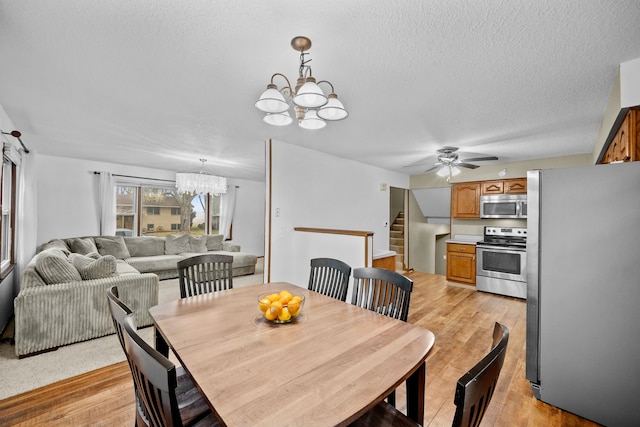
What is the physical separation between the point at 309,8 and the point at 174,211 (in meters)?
6.37

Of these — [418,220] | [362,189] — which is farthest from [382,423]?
[418,220]

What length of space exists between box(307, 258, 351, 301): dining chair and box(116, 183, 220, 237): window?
548 cm

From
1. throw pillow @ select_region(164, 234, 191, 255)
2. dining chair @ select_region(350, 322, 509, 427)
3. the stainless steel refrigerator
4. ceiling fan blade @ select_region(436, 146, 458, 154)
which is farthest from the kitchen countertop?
throw pillow @ select_region(164, 234, 191, 255)

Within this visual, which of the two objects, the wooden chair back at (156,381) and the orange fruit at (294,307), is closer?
the wooden chair back at (156,381)

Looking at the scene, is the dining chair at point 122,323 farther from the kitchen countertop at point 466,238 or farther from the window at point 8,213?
the kitchen countertop at point 466,238

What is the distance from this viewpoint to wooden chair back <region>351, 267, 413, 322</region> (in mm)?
1583

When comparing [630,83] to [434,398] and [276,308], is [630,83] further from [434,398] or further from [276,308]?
[276,308]

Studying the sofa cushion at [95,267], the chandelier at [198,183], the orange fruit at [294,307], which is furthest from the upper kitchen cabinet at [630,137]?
the chandelier at [198,183]

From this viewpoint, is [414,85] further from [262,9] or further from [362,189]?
[362,189]

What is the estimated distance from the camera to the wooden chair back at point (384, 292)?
1.58 m

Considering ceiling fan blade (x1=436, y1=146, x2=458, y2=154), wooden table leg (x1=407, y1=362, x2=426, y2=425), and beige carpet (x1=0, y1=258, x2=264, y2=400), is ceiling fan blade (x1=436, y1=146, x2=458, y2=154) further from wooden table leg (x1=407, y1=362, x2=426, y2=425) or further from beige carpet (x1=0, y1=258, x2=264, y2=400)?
beige carpet (x1=0, y1=258, x2=264, y2=400)

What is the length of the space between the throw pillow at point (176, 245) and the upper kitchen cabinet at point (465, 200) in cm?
565

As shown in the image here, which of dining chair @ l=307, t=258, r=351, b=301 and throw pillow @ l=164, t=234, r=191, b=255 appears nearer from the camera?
dining chair @ l=307, t=258, r=351, b=301

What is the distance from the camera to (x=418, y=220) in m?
6.76
